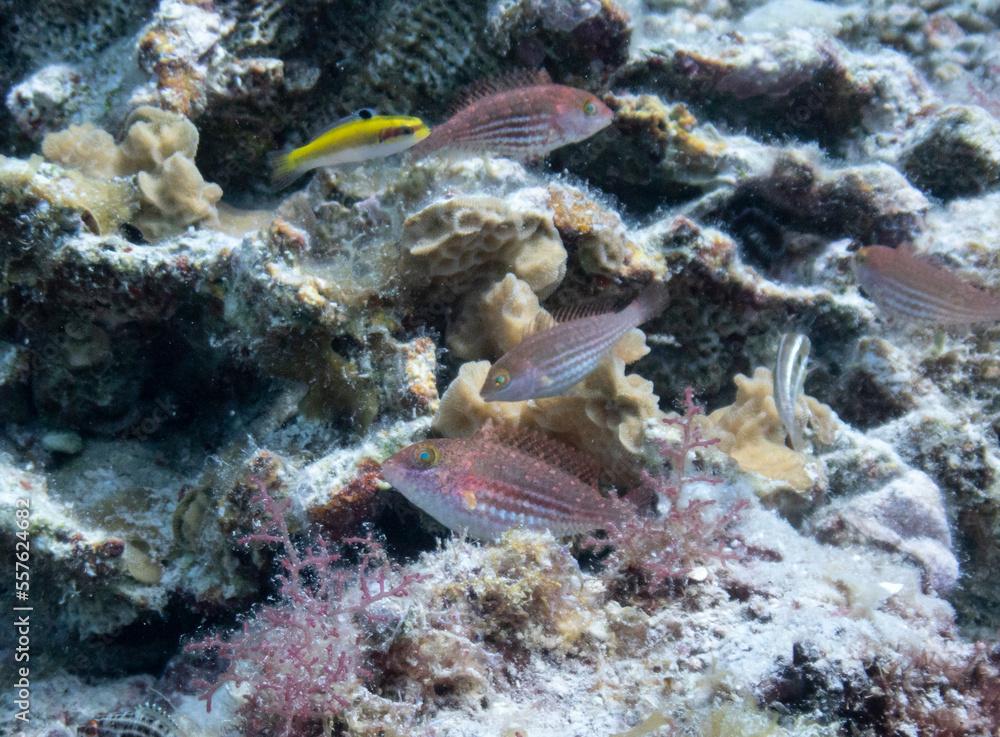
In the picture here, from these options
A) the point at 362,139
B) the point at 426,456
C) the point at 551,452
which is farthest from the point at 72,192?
the point at 551,452

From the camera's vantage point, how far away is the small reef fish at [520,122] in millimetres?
3865

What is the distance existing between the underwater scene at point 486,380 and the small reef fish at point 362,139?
2 centimetres

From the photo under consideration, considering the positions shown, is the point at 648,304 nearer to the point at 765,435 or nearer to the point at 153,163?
the point at 765,435

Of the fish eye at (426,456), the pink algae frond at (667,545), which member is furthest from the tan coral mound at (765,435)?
the fish eye at (426,456)

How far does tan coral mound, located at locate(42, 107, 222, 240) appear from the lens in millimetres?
4281

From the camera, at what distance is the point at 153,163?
4520mm

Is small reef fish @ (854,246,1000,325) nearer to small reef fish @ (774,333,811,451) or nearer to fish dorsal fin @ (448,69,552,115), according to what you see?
small reef fish @ (774,333,811,451)

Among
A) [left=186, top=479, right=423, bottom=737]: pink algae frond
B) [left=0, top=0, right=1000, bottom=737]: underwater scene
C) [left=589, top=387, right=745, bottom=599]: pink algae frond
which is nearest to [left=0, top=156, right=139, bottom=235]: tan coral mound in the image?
[left=0, top=0, right=1000, bottom=737]: underwater scene

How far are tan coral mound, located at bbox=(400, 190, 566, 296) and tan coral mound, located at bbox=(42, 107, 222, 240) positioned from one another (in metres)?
1.73

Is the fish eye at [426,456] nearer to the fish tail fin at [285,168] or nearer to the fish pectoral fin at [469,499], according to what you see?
the fish pectoral fin at [469,499]

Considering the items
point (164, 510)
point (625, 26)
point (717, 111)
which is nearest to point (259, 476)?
point (164, 510)

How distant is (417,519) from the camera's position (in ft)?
12.7

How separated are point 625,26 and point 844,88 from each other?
8.12ft

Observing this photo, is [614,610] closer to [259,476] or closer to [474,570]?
[474,570]
